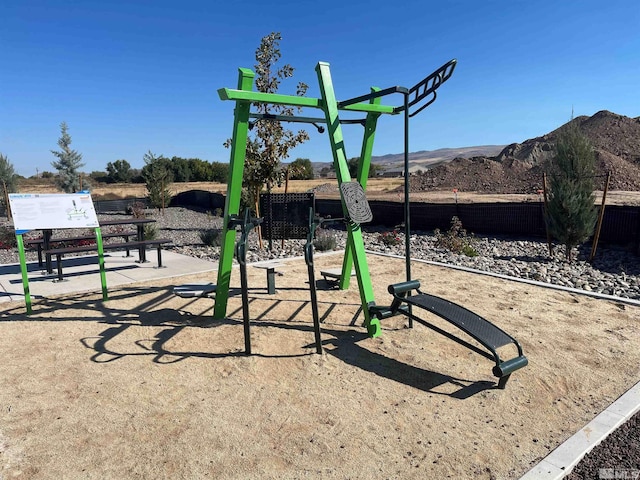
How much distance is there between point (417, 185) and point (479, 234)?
29175 mm

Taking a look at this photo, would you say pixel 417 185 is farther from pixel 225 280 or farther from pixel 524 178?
pixel 225 280

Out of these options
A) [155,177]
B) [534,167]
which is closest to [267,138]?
[155,177]

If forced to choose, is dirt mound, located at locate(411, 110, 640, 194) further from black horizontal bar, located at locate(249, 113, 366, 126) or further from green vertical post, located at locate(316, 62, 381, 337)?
green vertical post, located at locate(316, 62, 381, 337)

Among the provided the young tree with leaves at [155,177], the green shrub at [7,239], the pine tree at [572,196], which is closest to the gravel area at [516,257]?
the green shrub at [7,239]

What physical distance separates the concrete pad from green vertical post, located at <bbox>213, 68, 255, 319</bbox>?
2321 millimetres

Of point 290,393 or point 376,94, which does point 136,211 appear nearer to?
point 376,94

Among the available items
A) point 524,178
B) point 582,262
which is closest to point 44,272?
point 582,262

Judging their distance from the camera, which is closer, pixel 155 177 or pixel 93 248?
pixel 93 248

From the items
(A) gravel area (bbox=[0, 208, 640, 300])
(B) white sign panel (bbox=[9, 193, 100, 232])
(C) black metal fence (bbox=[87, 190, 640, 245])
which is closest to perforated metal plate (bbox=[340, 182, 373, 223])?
(B) white sign panel (bbox=[9, 193, 100, 232])

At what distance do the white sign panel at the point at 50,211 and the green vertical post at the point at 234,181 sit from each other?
210 centimetres

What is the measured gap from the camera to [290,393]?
3.26 m

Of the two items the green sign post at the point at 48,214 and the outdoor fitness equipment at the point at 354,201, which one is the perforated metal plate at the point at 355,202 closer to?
the outdoor fitness equipment at the point at 354,201

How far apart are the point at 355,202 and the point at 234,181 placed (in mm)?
1336

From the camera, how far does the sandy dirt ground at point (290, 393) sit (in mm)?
2518
